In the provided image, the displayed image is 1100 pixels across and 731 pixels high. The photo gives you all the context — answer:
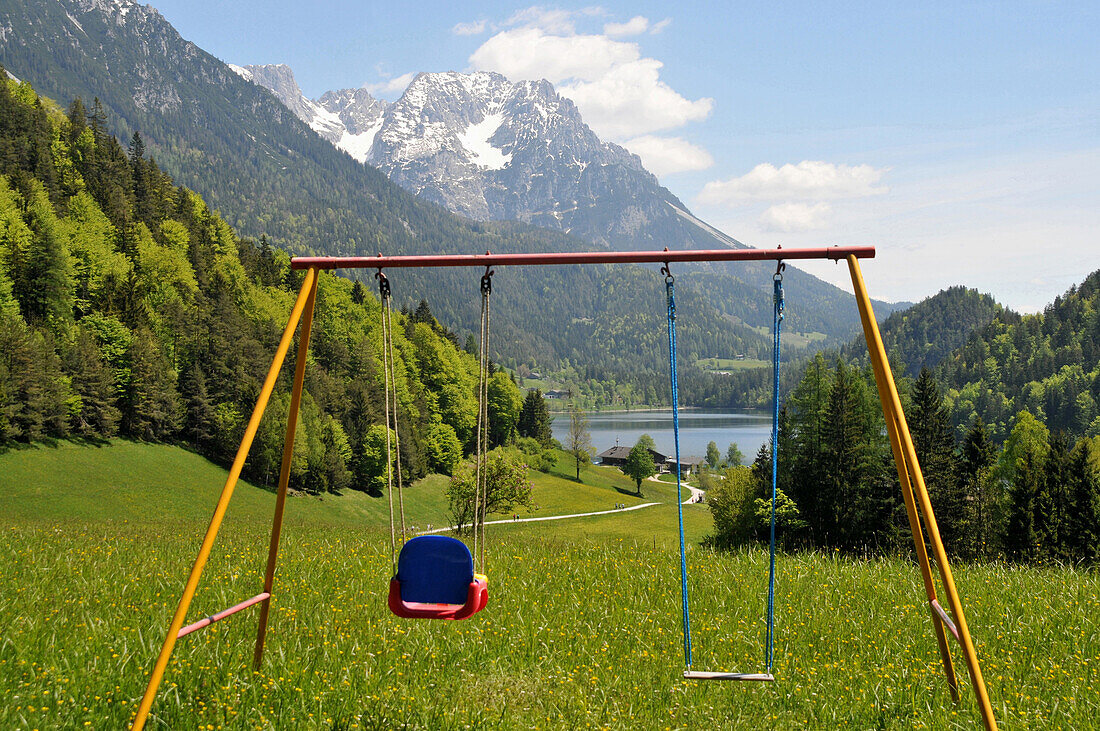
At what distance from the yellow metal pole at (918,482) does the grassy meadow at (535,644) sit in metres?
0.80

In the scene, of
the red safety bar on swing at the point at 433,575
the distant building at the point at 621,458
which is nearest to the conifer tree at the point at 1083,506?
the red safety bar on swing at the point at 433,575

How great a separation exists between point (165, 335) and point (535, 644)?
63.4m

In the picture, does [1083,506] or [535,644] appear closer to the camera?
[535,644]

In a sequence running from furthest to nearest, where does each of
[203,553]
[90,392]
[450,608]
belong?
1. [90,392]
2. [450,608]
3. [203,553]

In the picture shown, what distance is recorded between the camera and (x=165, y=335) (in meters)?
60.5

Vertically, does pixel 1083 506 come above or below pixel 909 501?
below

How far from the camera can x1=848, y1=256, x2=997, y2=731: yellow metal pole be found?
4.63 metres

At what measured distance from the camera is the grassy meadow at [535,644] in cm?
517

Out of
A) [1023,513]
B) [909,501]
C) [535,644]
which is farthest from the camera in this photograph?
[1023,513]

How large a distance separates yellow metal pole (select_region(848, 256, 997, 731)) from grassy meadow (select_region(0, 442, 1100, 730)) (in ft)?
2.61

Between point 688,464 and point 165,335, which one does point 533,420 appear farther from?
point 165,335

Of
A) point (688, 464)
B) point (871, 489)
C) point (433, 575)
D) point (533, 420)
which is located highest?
point (433, 575)

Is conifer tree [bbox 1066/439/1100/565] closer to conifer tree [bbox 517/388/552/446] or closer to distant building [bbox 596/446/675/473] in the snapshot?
conifer tree [bbox 517/388/552/446]

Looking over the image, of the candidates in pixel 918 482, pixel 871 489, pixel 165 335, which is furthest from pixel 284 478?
pixel 165 335
